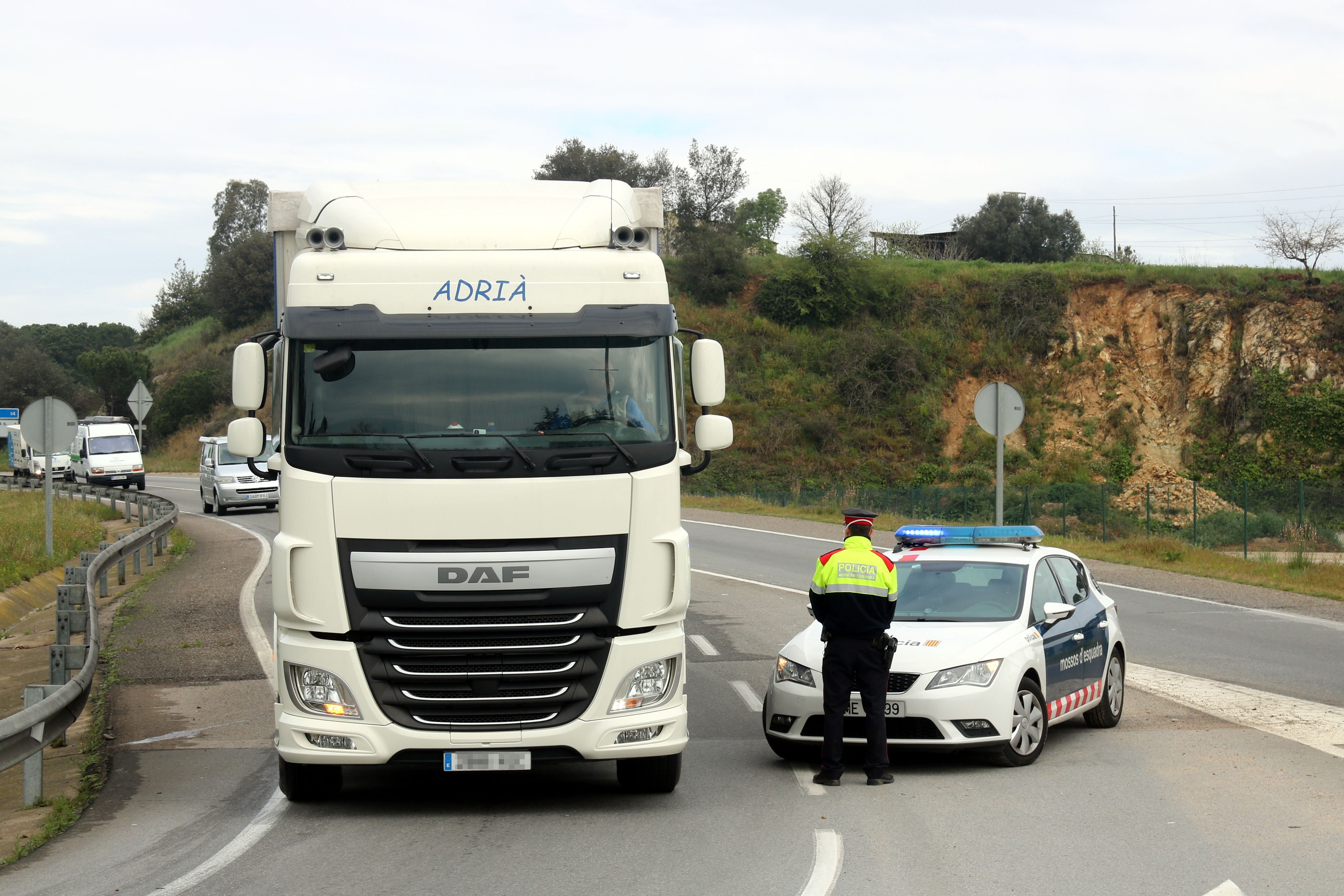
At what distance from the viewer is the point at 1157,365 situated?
59.6 m

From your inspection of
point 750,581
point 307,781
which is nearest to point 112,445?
point 750,581

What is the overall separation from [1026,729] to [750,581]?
A: 12209 mm

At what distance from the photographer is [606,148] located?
78.5 m

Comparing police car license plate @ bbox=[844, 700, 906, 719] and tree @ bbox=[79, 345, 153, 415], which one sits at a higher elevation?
tree @ bbox=[79, 345, 153, 415]

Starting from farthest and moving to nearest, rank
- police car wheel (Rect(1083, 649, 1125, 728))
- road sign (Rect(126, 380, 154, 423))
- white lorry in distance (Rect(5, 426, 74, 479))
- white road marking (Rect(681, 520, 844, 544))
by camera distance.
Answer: white lorry in distance (Rect(5, 426, 74, 479))
road sign (Rect(126, 380, 154, 423))
white road marking (Rect(681, 520, 844, 544))
police car wheel (Rect(1083, 649, 1125, 728))

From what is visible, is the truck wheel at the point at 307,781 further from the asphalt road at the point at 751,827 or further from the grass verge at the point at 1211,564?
the grass verge at the point at 1211,564

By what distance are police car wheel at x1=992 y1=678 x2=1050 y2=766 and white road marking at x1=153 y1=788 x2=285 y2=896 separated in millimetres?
4528

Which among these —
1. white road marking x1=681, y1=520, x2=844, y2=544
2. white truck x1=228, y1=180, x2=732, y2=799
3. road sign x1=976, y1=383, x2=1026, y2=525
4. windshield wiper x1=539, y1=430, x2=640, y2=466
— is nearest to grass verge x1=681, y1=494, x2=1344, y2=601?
white road marking x1=681, y1=520, x2=844, y2=544

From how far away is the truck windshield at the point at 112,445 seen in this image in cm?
4781

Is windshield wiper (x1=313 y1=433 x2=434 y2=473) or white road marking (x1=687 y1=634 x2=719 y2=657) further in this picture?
white road marking (x1=687 y1=634 x2=719 y2=657)

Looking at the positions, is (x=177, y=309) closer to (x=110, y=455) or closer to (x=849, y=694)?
(x=110, y=455)

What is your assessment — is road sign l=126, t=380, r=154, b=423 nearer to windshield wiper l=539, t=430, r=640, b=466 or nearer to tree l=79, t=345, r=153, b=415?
windshield wiper l=539, t=430, r=640, b=466

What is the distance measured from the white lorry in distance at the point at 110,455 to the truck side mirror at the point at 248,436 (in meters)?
43.1

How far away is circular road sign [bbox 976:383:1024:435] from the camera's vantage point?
17.5 m
